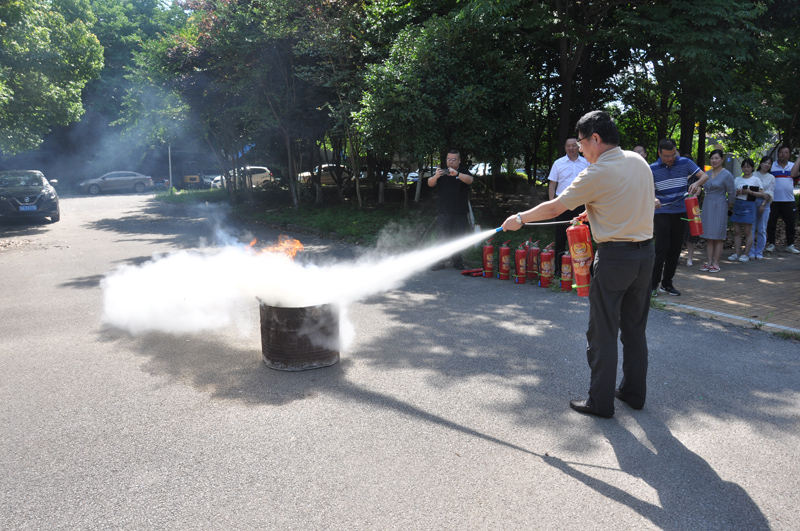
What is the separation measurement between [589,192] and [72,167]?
1955 inches

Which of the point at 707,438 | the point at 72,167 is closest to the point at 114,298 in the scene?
the point at 707,438

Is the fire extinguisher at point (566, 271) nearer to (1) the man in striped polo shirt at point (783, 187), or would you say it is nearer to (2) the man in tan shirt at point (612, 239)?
(2) the man in tan shirt at point (612, 239)

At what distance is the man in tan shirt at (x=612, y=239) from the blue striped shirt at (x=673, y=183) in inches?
146

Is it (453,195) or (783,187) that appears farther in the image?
(783,187)

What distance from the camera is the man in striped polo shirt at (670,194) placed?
7305 millimetres

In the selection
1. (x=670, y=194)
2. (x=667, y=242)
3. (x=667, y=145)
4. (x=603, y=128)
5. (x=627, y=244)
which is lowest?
(x=667, y=242)

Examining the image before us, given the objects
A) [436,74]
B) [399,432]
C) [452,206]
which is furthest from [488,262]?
[399,432]

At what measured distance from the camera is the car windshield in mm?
18453

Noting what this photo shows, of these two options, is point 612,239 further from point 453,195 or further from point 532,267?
point 453,195

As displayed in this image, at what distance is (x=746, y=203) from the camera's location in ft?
33.2

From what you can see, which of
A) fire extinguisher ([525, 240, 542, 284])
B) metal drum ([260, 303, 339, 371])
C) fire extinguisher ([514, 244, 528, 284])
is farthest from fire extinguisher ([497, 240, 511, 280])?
metal drum ([260, 303, 339, 371])

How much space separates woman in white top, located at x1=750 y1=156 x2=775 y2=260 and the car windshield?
68.4 feet

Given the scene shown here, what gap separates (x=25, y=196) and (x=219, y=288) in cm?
1427

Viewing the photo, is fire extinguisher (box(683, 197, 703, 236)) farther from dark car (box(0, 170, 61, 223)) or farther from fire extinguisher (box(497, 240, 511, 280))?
dark car (box(0, 170, 61, 223))
